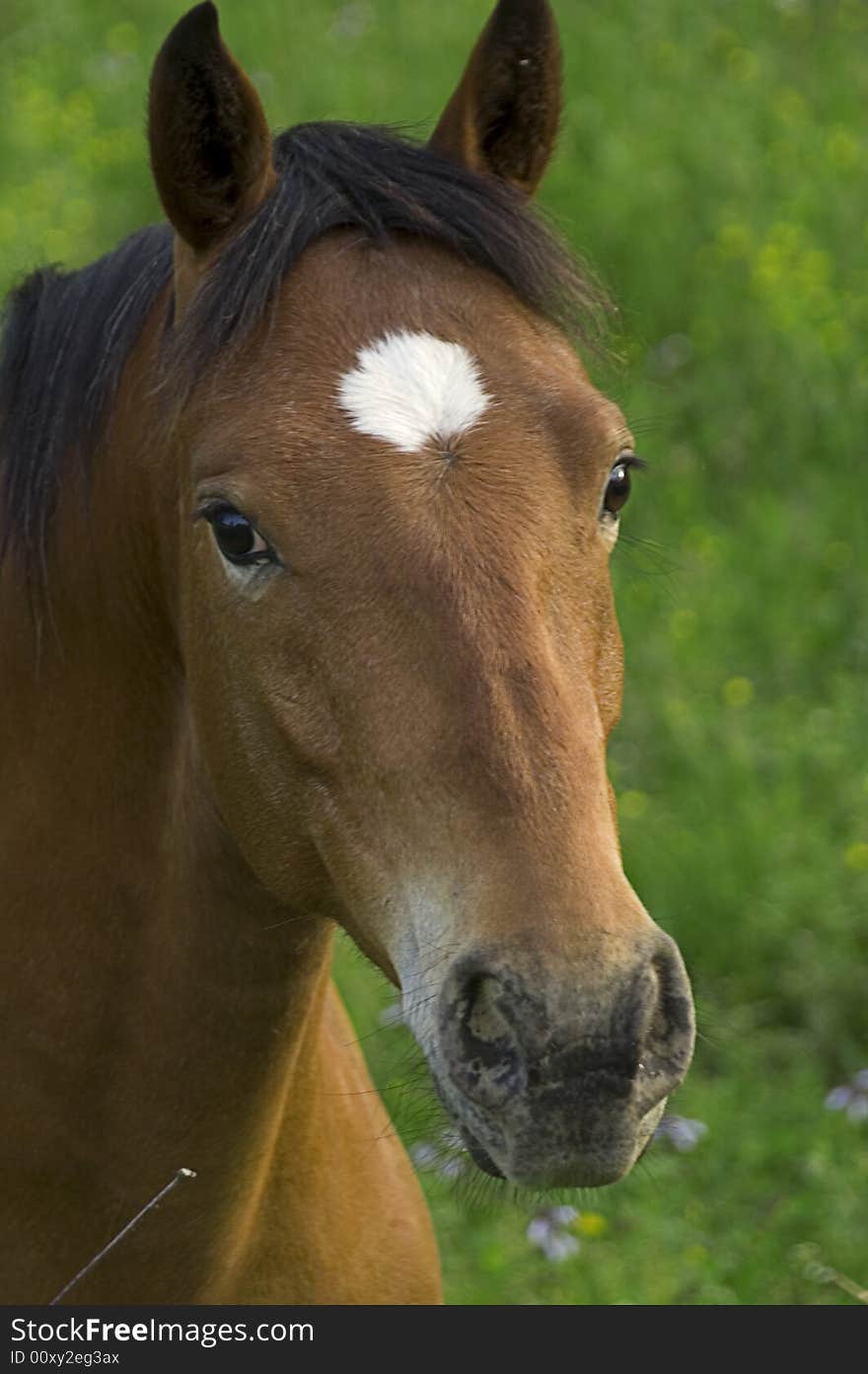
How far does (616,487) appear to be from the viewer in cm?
229

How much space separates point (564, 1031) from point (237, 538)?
731 millimetres

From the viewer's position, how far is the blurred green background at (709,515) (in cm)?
418

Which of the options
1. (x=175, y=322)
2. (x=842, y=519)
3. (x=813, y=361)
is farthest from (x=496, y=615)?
(x=813, y=361)

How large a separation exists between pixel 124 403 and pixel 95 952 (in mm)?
760

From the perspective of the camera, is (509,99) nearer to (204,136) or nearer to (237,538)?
(204,136)

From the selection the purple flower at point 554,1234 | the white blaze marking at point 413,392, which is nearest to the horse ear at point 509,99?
the white blaze marking at point 413,392

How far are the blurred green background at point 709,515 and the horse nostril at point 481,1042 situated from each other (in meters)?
0.28

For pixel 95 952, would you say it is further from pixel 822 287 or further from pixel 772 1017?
pixel 822 287

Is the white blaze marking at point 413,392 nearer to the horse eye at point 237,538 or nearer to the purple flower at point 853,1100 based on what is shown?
the horse eye at point 237,538

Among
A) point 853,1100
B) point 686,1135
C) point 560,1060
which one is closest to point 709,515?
point 853,1100

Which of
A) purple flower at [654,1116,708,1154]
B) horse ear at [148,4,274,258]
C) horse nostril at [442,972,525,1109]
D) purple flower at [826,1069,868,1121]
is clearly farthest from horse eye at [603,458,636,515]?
purple flower at [826,1069,868,1121]

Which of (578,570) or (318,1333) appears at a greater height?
(578,570)

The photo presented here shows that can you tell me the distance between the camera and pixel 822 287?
705 centimetres

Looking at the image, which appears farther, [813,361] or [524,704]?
[813,361]
